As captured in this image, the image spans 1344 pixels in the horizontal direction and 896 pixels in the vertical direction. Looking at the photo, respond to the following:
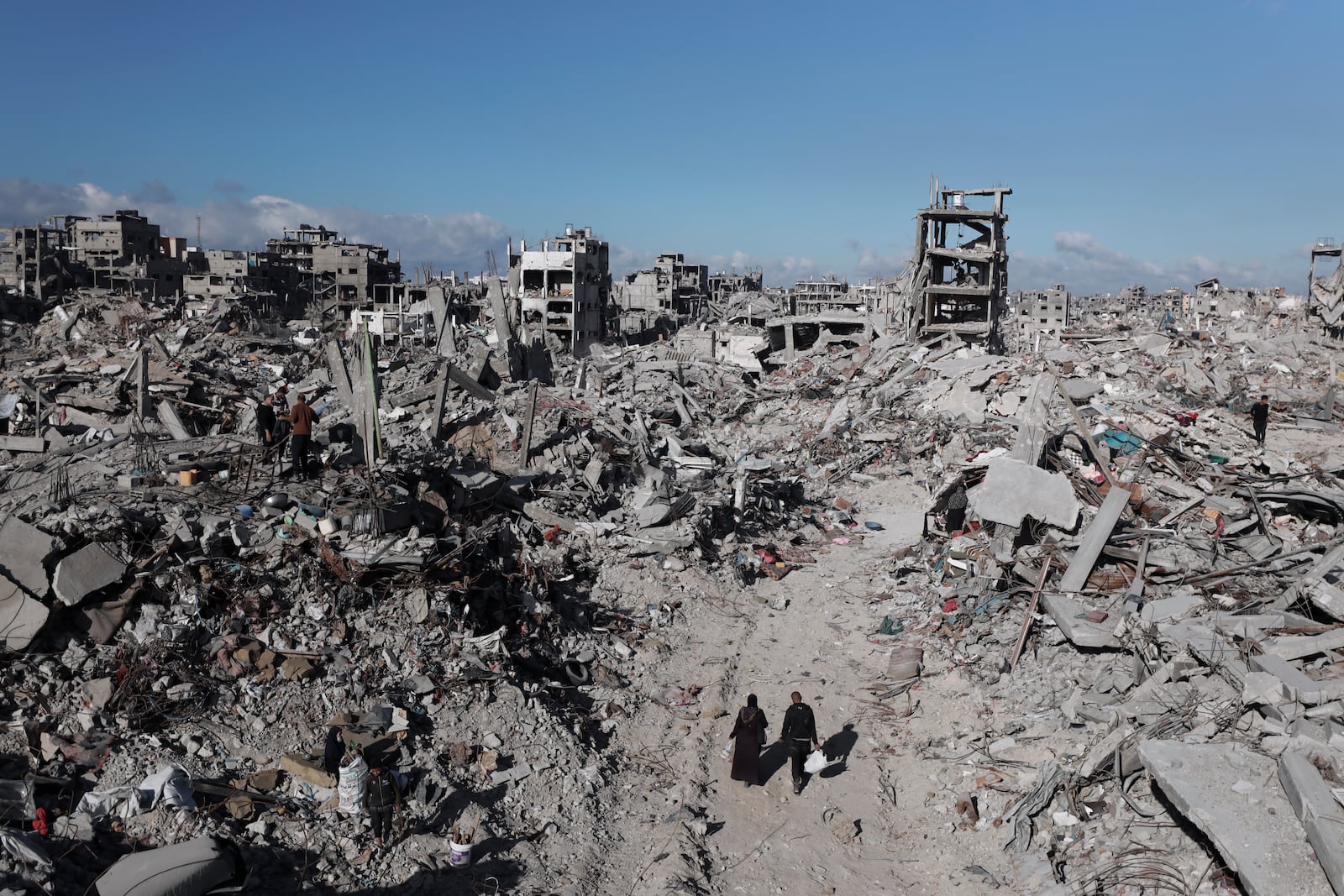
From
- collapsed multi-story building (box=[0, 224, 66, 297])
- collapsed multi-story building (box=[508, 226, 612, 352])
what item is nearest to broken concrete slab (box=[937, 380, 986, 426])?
collapsed multi-story building (box=[508, 226, 612, 352])

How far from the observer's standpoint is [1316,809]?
17.1ft

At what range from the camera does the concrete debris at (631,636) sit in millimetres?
6223

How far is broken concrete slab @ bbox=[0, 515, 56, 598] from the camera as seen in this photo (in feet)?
23.8

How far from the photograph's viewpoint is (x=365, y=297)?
203 ft

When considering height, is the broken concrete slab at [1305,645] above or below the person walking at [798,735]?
above

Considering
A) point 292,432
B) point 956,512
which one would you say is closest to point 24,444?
point 292,432

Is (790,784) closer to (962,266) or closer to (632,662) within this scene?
(632,662)

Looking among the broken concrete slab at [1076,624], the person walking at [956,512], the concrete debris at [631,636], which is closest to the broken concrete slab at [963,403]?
the concrete debris at [631,636]

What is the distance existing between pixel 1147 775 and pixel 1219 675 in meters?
1.47

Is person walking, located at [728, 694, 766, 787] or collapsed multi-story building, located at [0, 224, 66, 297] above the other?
collapsed multi-story building, located at [0, 224, 66, 297]

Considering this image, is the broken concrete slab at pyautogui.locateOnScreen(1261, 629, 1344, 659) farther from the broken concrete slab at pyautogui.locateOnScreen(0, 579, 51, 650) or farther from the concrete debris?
the broken concrete slab at pyautogui.locateOnScreen(0, 579, 51, 650)

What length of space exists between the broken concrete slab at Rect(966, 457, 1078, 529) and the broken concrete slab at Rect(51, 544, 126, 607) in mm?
9852

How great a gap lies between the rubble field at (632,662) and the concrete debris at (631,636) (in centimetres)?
4

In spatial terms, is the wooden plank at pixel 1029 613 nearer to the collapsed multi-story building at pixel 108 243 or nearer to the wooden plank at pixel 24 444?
the wooden plank at pixel 24 444
